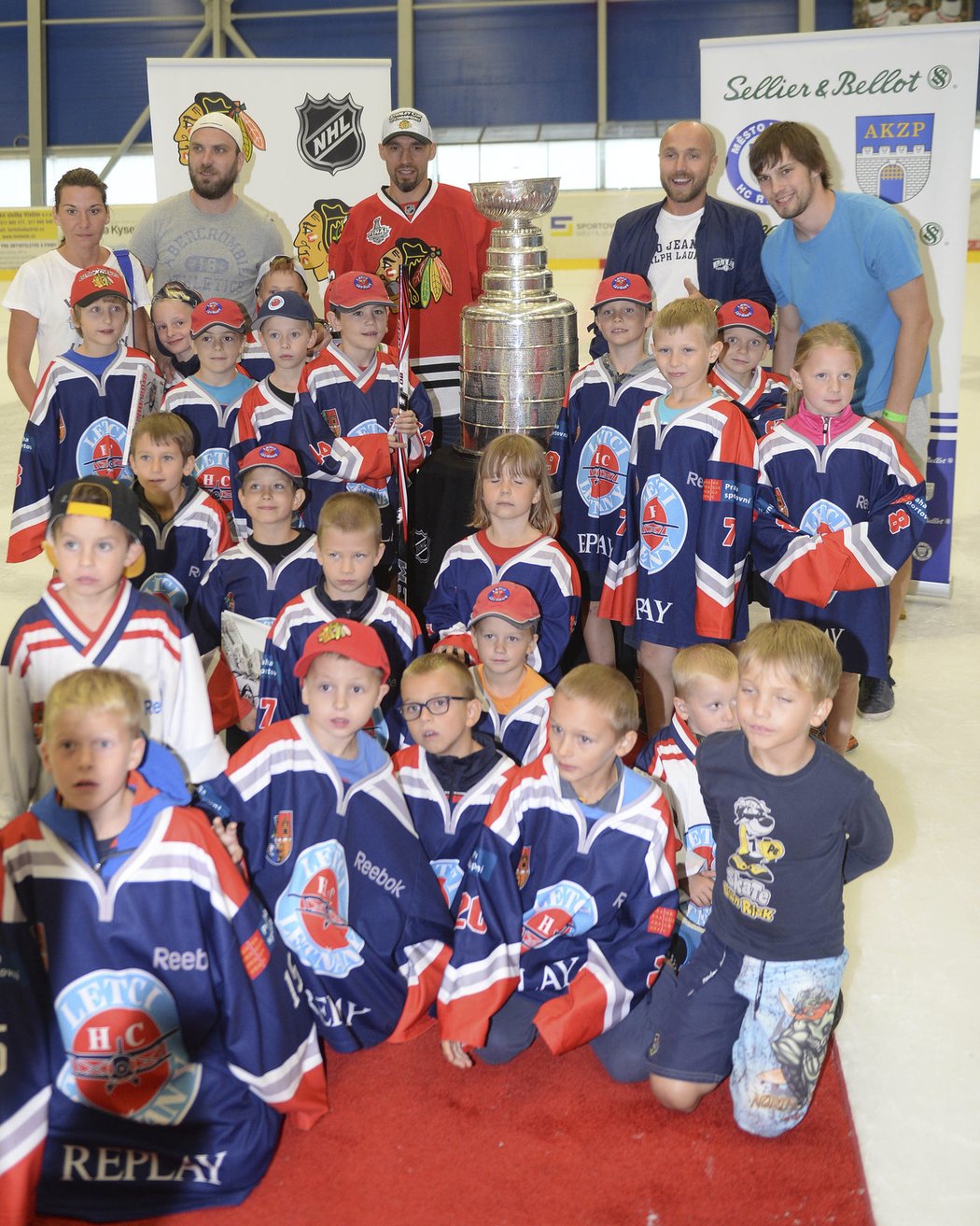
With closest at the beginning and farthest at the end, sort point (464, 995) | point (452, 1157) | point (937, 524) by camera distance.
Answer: point (452, 1157) < point (464, 995) < point (937, 524)

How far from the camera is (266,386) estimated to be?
171 inches

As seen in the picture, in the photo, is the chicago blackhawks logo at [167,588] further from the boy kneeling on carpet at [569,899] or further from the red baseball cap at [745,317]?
the red baseball cap at [745,317]

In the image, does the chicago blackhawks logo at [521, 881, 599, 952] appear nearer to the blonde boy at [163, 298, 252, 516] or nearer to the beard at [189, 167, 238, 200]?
the blonde boy at [163, 298, 252, 516]

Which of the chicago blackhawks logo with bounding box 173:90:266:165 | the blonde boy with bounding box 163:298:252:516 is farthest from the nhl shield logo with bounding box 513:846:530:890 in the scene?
the chicago blackhawks logo with bounding box 173:90:266:165

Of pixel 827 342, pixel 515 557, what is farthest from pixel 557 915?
pixel 827 342

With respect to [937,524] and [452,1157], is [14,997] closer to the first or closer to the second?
[452,1157]

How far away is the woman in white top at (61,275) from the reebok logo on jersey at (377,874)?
277 cm

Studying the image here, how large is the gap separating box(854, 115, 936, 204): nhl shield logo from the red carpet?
12.3 feet

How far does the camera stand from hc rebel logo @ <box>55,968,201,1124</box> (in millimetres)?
2244

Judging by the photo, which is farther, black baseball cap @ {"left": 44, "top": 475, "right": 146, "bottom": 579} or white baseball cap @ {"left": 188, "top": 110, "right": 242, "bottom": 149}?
white baseball cap @ {"left": 188, "top": 110, "right": 242, "bottom": 149}

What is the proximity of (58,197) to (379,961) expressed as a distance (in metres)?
3.37

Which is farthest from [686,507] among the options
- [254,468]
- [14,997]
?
[14,997]

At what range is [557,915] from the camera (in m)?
2.75

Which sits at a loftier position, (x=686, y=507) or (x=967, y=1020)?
(x=686, y=507)
